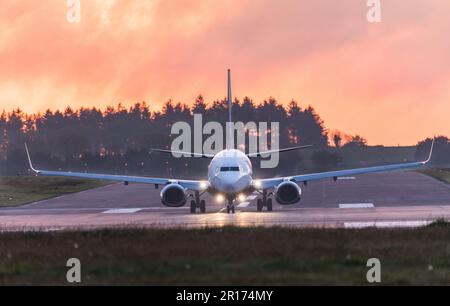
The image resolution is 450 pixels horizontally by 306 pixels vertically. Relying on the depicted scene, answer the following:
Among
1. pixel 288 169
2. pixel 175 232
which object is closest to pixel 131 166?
pixel 288 169

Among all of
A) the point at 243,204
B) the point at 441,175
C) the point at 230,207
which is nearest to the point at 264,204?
the point at 230,207

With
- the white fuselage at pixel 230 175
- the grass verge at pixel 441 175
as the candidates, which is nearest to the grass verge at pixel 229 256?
the white fuselage at pixel 230 175

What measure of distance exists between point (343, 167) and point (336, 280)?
91.4 meters

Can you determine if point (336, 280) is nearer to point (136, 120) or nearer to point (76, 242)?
point (76, 242)

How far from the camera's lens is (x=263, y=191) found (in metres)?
59.3

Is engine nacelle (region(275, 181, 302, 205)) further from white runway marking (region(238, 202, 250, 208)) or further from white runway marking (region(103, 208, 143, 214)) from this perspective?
white runway marking (region(103, 208, 143, 214))

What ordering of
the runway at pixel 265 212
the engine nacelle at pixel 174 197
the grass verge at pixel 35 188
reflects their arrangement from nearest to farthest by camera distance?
1. the runway at pixel 265 212
2. the engine nacelle at pixel 174 197
3. the grass verge at pixel 35 188

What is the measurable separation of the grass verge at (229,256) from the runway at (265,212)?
5024mm

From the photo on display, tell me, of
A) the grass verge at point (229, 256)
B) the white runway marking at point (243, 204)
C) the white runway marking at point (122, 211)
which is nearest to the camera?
the grass verge at point (229, 256)

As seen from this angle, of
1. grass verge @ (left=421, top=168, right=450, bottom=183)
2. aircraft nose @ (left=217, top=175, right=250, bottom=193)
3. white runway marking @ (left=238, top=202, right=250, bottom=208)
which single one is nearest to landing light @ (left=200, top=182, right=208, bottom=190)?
aircraft nose @ (left=217, top=175, right=250, bottom=193)

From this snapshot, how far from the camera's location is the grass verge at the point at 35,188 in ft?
251

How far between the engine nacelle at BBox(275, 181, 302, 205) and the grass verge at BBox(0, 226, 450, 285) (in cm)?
2367

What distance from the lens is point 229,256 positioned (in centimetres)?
2500

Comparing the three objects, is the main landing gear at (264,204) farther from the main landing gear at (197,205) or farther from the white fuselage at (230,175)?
the main landing gear at (197,205)
